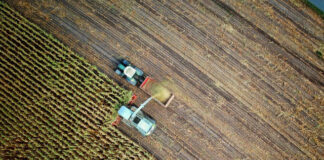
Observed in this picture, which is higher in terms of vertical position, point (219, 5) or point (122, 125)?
point (219, 5)

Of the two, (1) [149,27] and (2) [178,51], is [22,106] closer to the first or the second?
(1) [149,27]

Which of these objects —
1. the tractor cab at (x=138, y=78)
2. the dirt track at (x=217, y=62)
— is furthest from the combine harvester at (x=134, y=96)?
the dirt track at (x=217, y=62)

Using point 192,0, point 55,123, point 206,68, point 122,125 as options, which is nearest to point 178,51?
point 206,68

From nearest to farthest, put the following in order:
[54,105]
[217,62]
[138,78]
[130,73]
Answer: [130,73], [138,78], [54,105], [217,62]

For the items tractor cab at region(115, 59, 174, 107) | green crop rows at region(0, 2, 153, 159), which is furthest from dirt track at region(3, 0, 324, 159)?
green crop rows at region(0, 2, 153, 159)

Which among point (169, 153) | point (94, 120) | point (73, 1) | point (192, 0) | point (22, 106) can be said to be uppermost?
point (192, 0)

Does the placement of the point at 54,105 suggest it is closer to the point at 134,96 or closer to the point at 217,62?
the point at 134,96

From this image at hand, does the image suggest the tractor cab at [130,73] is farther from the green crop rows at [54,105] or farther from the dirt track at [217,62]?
the green crop rows at [54,105]

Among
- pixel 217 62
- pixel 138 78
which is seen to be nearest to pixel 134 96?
pixel 138 78
